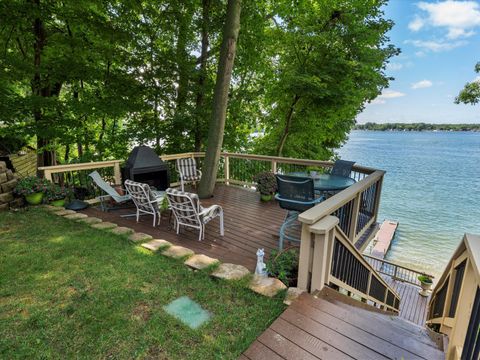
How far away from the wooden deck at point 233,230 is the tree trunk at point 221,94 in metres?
0.69

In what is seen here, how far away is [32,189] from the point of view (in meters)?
4.69

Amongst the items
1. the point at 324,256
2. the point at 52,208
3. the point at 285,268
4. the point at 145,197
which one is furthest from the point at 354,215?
the point at 52,208

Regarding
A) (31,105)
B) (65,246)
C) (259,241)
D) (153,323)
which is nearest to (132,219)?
(65,246)

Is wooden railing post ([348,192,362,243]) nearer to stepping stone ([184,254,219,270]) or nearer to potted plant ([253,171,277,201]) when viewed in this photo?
stepping stone ([184,254,219,270])

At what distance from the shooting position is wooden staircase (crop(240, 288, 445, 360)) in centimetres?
156

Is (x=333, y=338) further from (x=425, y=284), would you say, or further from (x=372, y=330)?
(x=425, y=284)

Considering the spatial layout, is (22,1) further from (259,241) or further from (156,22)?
(259,241)

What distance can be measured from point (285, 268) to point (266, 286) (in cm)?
28

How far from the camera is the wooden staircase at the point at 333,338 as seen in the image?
61.4 inches

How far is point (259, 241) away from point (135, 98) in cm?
621

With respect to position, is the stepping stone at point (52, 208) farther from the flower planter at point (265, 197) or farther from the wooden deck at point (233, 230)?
the flower planter at point (265, 197)

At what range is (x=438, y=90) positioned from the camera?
26.9 meters

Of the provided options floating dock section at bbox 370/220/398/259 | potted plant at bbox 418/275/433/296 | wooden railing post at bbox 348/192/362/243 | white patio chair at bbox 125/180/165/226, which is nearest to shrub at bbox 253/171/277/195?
white patio chair at bbox 125/180/165/226

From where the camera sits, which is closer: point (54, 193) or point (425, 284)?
point (54, 193)
